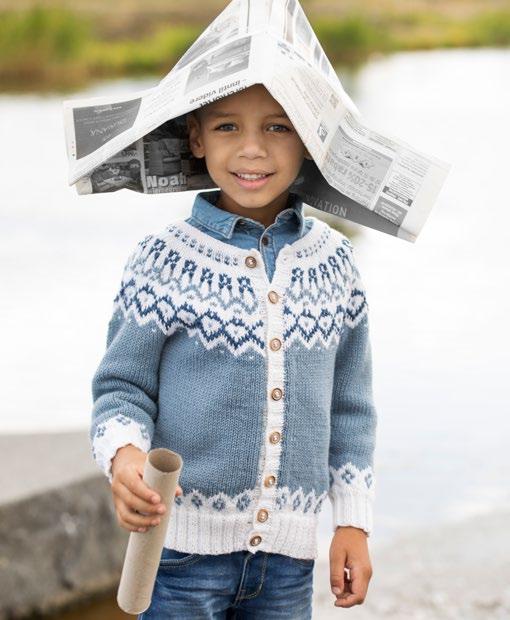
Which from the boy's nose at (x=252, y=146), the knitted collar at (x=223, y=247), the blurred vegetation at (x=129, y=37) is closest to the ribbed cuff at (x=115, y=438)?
the knitted collar at (x=223, y=247)

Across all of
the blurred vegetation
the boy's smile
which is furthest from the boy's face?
the blurred vegetation

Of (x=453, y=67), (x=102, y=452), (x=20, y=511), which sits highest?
(x=102, y=452)

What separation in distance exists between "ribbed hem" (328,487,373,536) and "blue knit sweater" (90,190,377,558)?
0.04m

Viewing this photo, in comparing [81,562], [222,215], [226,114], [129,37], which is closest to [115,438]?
[222,215]

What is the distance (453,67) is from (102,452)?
11.1 meters

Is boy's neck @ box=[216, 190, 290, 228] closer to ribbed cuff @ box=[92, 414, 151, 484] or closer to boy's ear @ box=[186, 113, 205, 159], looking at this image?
boy's ear @ box=[186, 113, 205, 159]

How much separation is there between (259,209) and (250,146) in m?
0.12

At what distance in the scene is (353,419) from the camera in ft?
6.11

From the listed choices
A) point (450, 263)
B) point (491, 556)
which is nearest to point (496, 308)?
point (450, 263)

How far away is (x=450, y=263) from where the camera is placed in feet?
20.4

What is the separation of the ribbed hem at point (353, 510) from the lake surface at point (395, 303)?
0.47m

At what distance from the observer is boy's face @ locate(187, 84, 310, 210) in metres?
1.71

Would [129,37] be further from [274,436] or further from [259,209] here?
[274,436]

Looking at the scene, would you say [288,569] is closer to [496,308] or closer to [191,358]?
[191,358]
